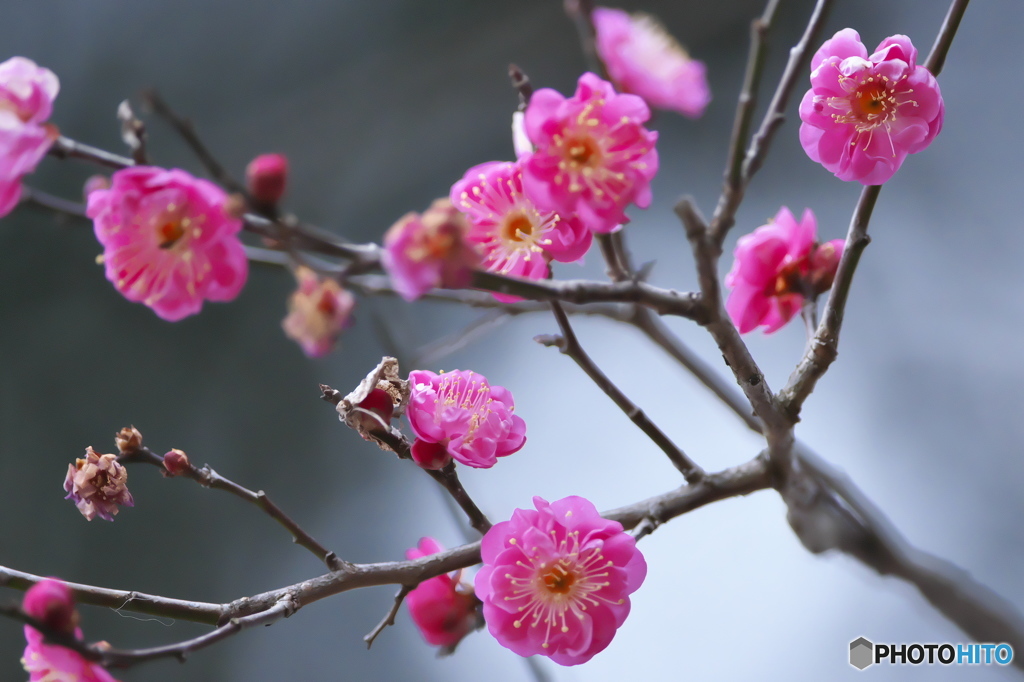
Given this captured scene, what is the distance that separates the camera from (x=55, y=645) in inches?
12.7

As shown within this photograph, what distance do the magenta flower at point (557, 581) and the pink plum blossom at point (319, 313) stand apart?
213 mm

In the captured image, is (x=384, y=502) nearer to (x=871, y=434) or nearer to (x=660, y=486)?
(x=660, y=486)

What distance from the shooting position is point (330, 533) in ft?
5.26

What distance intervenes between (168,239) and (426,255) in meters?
0.15

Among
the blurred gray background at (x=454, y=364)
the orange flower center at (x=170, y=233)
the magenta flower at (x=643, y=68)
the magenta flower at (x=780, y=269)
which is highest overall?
the magenta flower at (x=643, y=68)

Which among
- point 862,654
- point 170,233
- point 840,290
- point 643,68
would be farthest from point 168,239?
point 862,654

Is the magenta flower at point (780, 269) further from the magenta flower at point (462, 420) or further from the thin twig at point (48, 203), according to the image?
the thin twig at point (48, 203)

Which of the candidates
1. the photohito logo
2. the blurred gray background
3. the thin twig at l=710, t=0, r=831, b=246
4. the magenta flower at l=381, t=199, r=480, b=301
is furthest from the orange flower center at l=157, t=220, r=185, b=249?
the blurred gray background

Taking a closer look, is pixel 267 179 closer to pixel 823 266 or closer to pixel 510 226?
pixel 510 226

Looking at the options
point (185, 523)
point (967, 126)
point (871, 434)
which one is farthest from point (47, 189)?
point (967, 126)

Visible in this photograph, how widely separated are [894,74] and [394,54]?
1448 mm

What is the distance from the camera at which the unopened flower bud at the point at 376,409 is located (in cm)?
43

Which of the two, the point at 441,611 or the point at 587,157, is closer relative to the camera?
the point at 587,157

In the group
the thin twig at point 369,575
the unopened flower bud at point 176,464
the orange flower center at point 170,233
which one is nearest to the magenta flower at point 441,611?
the thin twig at point 369,575
